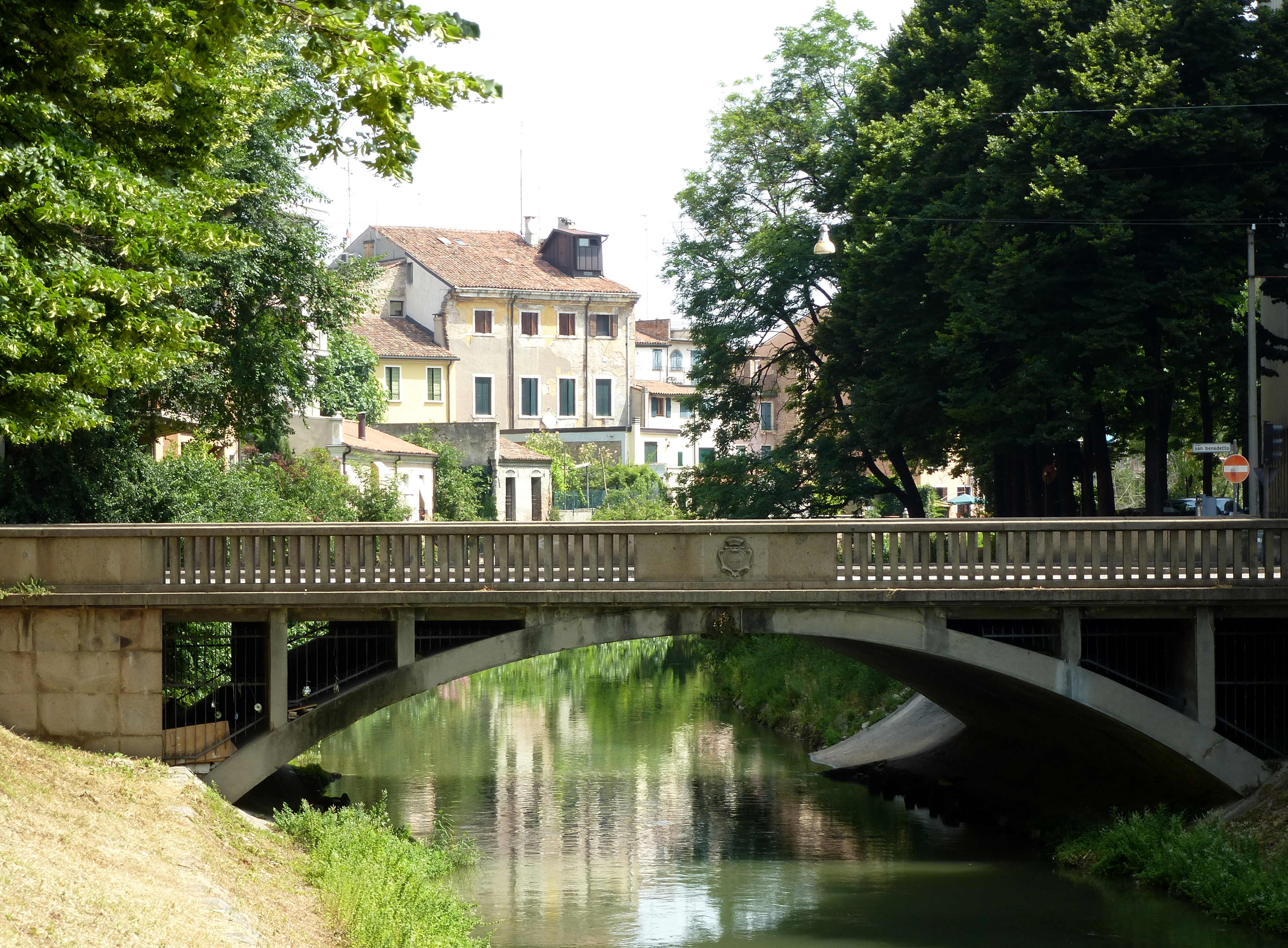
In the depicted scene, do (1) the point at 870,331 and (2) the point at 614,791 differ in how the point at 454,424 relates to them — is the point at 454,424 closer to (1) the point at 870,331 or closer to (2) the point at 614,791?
(1) the point at 870,331

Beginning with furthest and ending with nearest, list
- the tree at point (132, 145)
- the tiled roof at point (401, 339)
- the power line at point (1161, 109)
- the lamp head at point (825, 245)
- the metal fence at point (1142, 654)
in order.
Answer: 1. the tiled roof at point (401, 339)
2. the lamp head at point (825, 245)
3. the power line at point (1161, 109)
4. the metal fence at point (1142, 654)
5. the tree at point (132, 145)

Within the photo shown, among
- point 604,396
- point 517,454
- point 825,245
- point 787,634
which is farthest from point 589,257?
point 787,634

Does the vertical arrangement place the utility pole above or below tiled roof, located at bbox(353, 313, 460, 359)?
below

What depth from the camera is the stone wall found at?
62.5ft

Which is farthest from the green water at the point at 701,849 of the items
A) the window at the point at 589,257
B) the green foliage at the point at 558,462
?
the window at the point at 589,257

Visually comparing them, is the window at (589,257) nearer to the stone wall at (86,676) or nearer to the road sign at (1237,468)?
the road sign at (1237,468)

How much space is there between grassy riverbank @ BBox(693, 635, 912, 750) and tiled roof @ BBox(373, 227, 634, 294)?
32.0 meters

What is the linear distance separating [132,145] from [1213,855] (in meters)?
14.7

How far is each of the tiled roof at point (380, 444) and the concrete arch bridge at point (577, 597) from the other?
82.7 feet

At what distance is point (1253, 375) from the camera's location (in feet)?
81.4

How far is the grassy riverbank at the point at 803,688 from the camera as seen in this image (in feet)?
105

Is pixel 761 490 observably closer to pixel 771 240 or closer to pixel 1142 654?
pixel 771 240

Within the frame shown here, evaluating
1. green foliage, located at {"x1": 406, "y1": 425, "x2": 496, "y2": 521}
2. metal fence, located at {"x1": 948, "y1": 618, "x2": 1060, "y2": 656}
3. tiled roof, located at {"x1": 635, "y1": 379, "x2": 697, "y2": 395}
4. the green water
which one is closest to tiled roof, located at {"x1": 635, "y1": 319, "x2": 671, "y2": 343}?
tiled roof, located at {"x1": 635, "y1": 379, "x2": 697, "y2": 395}

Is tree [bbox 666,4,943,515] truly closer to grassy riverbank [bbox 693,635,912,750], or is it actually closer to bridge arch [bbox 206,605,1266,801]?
grassy riverbank [bbox 693,635,912,750]
